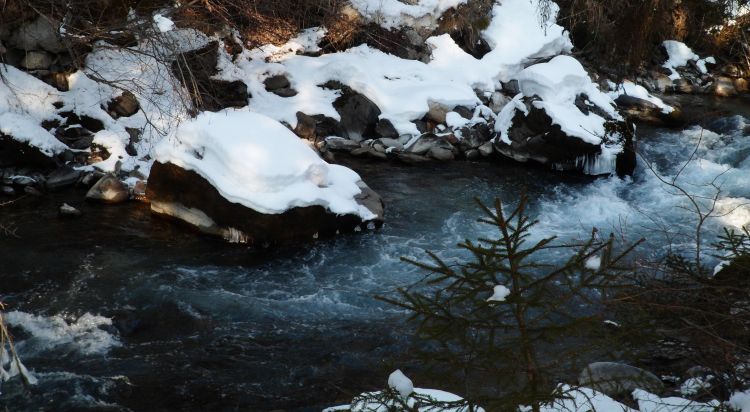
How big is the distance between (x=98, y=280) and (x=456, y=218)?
4.82m

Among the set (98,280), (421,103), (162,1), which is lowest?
Result: (98,280)

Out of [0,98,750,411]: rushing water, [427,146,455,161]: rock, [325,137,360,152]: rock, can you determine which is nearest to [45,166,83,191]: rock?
[0,98,750,411]: rushing water

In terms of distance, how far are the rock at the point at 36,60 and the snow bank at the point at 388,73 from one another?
3.07 m

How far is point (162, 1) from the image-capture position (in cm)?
1323

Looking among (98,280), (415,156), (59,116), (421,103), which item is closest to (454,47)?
(421,103)

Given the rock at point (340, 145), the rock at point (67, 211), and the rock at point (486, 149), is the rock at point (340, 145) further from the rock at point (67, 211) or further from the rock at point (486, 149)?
the rock at point (67, 211)

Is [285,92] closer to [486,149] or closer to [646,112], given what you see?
[486,149]

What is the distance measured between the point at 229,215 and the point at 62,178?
314cm

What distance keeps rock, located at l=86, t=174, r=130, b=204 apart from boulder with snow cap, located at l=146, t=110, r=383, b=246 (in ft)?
2.60

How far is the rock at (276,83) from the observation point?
1397cm

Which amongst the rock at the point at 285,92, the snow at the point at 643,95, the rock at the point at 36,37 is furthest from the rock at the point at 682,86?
the rock at the point at 36,37

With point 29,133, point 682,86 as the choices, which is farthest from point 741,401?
point 682,86

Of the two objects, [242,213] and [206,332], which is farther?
[242,213]

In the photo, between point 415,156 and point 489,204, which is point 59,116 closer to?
point 415,156
